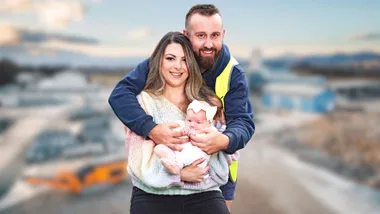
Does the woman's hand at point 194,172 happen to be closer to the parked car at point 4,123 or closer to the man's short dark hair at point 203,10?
the man's short dark hair at point 203,10

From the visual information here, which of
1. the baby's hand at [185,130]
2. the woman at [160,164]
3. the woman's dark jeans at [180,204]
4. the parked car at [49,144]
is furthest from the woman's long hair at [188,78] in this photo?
the parked car at [49,144]

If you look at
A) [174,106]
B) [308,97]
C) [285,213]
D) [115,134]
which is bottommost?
[285,213]

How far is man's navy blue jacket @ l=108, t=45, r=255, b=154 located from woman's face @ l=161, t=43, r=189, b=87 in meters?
0.07

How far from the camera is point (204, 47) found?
1260 mm

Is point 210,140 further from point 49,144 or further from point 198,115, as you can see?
point 49,144

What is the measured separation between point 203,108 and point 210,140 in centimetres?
10

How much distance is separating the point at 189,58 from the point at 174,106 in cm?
15

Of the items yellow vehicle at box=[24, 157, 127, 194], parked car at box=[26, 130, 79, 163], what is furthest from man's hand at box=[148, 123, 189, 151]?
parked car at box=[26, 130, 79, 163]

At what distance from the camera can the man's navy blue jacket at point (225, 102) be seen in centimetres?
120

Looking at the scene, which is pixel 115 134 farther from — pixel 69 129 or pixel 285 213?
pixel 285 213

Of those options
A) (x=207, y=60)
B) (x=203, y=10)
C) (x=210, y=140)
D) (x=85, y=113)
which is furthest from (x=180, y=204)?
(x=85, y=113)

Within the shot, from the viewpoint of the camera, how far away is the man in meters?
1.17

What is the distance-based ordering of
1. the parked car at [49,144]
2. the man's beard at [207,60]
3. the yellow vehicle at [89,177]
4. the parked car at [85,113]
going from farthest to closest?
1. the parked car at [85,113]
2. the parked car at [49,144]
3. the yellow vehicle at [89,177]
4. the man's beard at [207,60]

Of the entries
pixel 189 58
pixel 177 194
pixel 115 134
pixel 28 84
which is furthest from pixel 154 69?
pixel 28 84
